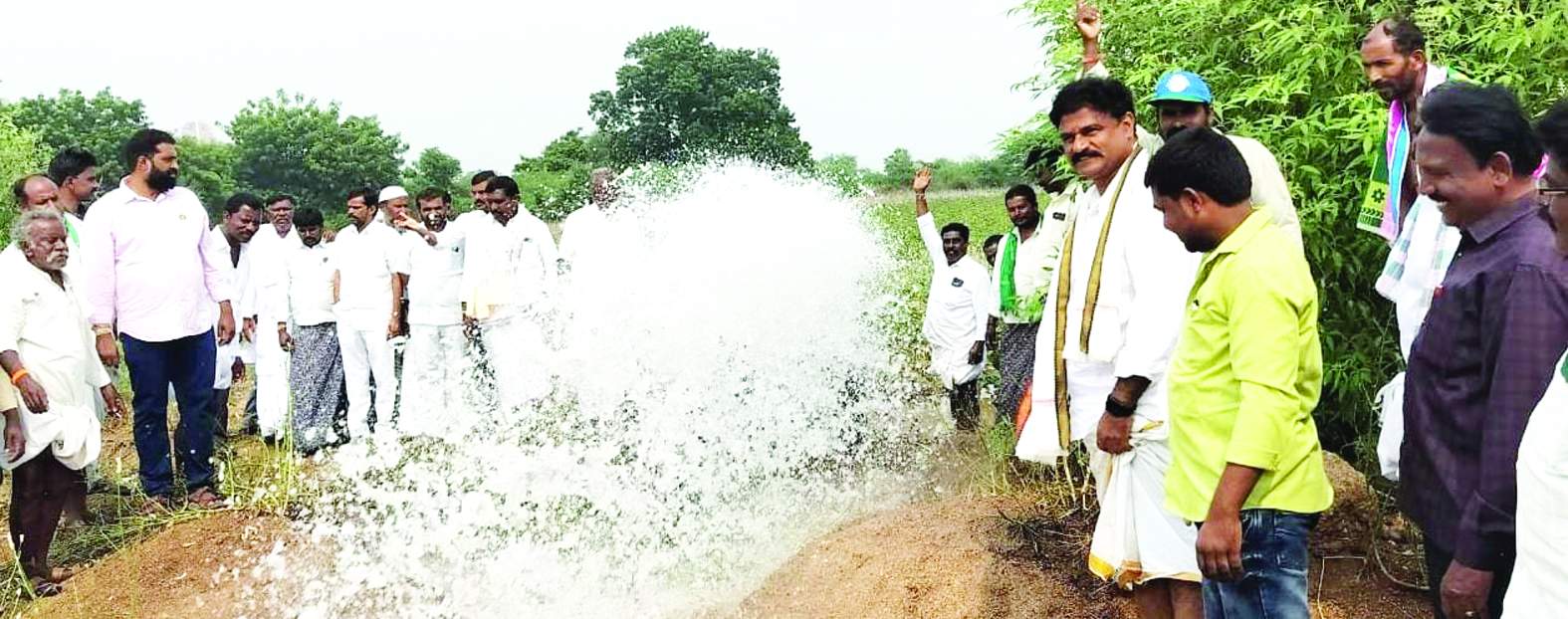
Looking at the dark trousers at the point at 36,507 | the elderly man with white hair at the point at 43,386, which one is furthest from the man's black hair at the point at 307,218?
the dark trousers at the point at 36,507

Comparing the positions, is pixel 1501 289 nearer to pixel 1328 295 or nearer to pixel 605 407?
pixel 1328 295

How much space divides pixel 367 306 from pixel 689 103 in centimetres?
4462

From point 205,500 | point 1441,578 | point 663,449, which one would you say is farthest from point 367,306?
point 1441,578

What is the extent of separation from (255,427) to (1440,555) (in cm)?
809

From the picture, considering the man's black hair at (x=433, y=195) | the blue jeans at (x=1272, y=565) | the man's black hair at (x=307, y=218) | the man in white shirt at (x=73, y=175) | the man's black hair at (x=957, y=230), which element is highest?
the man in white shirt at (x=73, y=175)

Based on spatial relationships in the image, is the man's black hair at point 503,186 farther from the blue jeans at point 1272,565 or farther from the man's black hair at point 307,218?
the blue jeans at point 1272,565

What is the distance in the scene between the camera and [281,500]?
5980 mm

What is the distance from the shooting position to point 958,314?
7426mm

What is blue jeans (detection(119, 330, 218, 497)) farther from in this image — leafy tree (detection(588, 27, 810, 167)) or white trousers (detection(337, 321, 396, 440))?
leafy tree (detection(588, 27, 810, 167))

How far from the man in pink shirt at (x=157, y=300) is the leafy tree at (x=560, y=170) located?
2467 cm

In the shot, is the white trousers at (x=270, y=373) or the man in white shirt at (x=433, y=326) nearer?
the man in white shirt at (x=433, y=326)

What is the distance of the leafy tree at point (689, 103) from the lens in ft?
165

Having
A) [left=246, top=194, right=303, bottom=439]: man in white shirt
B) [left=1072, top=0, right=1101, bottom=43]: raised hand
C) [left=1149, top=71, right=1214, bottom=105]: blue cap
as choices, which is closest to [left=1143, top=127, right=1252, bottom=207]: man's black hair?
[left=1149, top=71, right=1214, bottom=105]: blue cap

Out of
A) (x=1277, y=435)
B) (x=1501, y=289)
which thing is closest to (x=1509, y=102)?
(x=1501, y=289)
